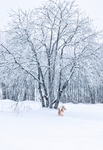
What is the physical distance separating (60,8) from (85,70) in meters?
4.29

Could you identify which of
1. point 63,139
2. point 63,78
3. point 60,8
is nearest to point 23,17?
point 60,8

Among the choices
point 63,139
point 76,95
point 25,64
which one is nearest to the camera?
point 63,139

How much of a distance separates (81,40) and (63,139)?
9.04m

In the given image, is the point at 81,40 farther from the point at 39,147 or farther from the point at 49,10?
the point at 39,147

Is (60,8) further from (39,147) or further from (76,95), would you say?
(76,95)

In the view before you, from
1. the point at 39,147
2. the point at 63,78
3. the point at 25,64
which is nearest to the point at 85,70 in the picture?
the point at 63,78

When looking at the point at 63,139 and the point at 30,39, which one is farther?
the point at 30,39

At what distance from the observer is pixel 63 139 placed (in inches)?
195

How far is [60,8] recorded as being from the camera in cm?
1340

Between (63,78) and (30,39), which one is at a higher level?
(30,39)

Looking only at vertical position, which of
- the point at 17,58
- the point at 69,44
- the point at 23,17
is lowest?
the point at 17,58

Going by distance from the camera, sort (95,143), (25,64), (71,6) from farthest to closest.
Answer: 1. (71,6)
2. (25,64)
3. (95,143)

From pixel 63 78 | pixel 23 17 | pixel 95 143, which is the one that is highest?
pixel 23 17

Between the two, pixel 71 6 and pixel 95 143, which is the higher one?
pixel 71 6
